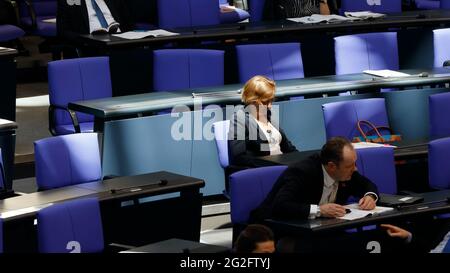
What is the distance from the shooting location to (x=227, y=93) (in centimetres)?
864

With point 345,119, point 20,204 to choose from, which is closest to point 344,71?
point 345,119

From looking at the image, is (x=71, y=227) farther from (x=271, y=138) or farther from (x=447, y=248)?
(x=271, y=138)

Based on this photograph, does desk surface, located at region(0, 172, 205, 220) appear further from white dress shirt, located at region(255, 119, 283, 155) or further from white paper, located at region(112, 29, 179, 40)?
white paper, located at region(112, 29, 179, 40)

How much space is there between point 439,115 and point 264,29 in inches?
108

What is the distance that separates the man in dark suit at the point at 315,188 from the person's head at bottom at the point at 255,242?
0.97 metres

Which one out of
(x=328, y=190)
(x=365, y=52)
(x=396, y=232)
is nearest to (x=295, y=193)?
(x=328, y=190)

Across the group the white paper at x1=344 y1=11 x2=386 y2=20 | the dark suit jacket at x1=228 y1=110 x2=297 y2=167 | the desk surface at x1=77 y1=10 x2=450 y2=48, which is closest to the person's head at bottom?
the dark suit jacket at x1=228 y1=110 x2=297 y2=167

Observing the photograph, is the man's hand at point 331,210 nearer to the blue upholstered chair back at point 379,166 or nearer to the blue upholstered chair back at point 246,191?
the blue upholstered chair back at point 246,191

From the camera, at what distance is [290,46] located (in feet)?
31.2

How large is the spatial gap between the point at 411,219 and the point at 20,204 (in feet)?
7.29

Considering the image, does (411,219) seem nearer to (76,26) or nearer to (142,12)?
(76,26)

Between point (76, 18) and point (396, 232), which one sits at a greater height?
point (76, 18)

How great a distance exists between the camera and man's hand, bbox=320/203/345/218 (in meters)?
6.31

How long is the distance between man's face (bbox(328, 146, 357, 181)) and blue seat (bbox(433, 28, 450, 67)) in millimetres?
3970
